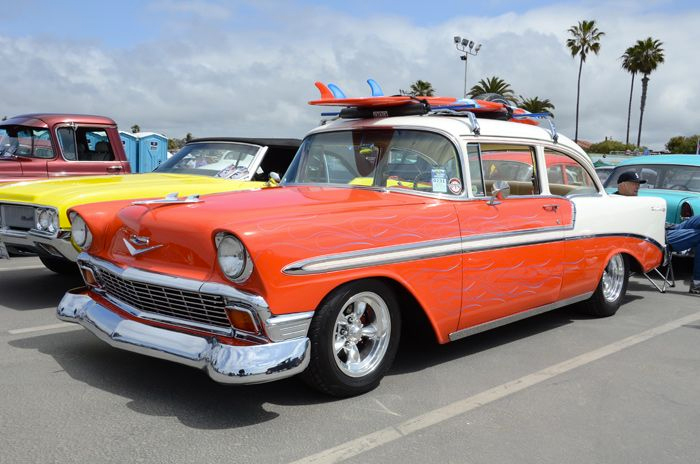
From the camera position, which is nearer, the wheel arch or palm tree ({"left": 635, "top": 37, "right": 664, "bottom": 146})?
the wheel arch

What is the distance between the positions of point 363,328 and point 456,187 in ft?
3.82

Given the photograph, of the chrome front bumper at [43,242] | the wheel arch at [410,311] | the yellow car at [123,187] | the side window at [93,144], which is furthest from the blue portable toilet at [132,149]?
the wheel arch at [410,311]

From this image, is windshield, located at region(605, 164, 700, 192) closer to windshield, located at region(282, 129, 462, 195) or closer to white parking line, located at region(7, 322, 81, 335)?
windshield, located at region(282, 129, 462, 195)

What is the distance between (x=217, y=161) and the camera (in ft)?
24.6

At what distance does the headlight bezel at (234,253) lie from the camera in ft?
10.6

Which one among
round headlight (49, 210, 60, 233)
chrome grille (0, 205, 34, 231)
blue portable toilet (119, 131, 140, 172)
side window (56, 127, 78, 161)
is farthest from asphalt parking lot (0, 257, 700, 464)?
blue portable toilet (119, 131, 140, 172)

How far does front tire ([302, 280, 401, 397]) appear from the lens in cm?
347

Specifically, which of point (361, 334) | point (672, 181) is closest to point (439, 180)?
point (361, 334)

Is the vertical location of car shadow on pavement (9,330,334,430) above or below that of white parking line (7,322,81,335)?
above

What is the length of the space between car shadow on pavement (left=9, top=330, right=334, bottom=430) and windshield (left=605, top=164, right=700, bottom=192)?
660 cm

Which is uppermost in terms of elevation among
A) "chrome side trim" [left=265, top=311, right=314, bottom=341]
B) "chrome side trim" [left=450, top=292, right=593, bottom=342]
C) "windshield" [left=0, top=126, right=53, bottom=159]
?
"windshield" [left=0, top=126, right=53, bottom=159]

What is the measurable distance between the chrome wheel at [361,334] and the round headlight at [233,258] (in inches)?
23.7

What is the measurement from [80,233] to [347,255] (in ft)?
6.31

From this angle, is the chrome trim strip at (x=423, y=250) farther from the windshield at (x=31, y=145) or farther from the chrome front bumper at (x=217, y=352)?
the windshield at (x=31, y=145)
